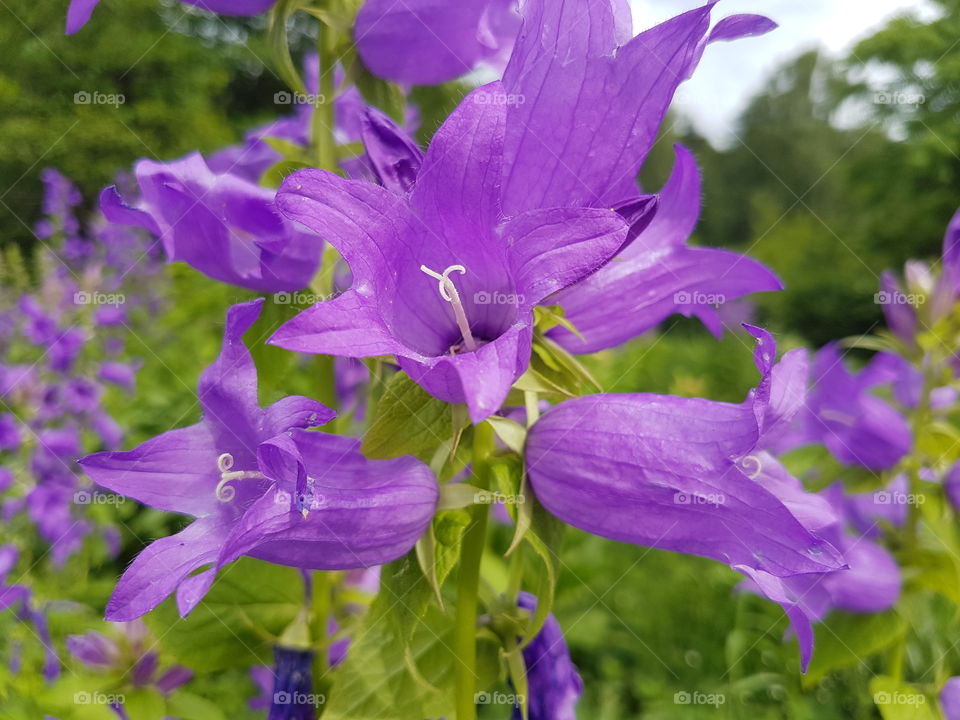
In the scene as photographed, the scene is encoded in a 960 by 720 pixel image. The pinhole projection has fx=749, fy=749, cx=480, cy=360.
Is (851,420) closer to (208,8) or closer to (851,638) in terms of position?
(851,638)

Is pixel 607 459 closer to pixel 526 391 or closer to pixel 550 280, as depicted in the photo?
pixel 526 391

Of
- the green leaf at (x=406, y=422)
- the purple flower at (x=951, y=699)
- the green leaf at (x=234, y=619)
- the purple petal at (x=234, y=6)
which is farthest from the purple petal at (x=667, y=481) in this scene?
the purple flower at (x=951, y=699)

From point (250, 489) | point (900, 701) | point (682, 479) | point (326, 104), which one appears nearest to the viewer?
point (682, 479)

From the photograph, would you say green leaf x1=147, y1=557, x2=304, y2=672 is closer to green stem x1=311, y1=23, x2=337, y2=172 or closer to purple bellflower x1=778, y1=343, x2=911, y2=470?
green stem x1=311, y1=23, x2=337, y2=172

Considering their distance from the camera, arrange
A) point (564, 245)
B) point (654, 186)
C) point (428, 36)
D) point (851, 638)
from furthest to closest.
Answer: point (654, 186) → point (851, 638) → point (428, 36) → point (564, 245)

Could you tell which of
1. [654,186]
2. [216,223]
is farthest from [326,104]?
[654,186]

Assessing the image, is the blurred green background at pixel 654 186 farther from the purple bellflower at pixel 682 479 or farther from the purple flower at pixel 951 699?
the purple bellflower at pixel 682 479

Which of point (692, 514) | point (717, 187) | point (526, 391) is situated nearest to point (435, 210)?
point (526, 391)
